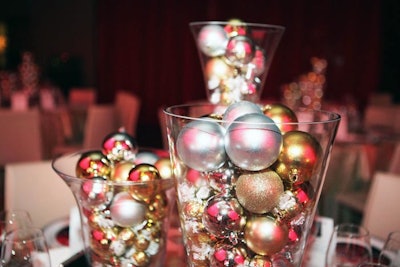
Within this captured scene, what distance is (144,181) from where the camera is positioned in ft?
3.19

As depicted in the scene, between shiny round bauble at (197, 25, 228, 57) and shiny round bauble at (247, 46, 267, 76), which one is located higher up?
shiny round bauble at (197, 25, 228, 57)

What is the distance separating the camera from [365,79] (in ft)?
21.9

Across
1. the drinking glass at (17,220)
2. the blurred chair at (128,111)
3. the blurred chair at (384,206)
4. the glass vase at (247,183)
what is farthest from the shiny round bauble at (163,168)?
the blurred chair at (128,111)

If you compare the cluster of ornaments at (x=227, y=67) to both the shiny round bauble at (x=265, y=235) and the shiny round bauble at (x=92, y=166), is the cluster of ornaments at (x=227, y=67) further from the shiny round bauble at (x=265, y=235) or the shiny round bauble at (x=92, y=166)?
the shiny round bauble at (x=265, y=235)

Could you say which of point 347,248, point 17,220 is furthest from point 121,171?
point 347,248

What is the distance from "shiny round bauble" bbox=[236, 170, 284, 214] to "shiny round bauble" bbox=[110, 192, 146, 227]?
0.27m

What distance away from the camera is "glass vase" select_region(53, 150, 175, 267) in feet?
3.23

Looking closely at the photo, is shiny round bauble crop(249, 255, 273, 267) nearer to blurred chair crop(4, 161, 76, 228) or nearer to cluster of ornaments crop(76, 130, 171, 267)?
cluster of ornaments crop(76, 130, 171, 267)

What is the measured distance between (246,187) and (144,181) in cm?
26

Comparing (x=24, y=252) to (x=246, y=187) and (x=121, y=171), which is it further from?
(x=246, y=187)

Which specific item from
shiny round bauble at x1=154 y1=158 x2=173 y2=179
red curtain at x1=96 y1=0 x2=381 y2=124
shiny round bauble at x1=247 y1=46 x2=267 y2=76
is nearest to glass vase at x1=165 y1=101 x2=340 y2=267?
shiny round bauble at x1=154 y1=158 x2=173 y2=179

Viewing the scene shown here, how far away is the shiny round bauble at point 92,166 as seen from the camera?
1.07m

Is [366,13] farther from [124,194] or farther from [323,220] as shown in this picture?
[124,194]

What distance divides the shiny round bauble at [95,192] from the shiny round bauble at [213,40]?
20.1 inches
